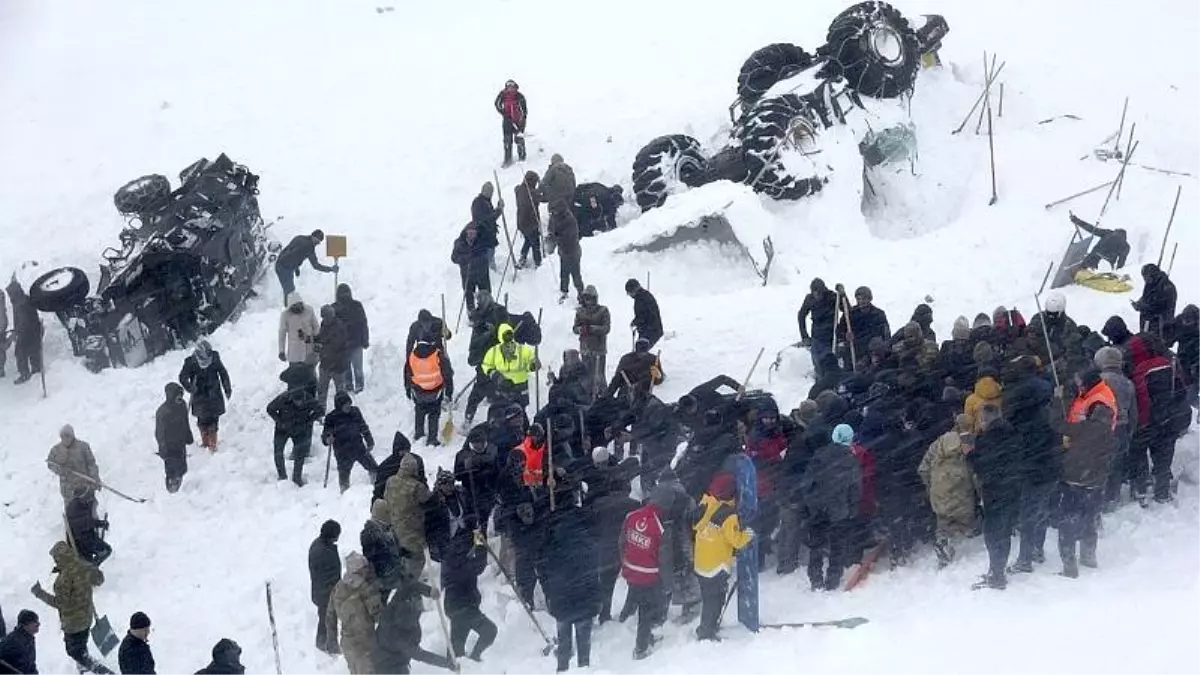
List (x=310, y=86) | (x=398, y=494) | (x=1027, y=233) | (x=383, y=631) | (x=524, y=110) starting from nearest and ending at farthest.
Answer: (x=383, y=631) → (x=398, y=494) → (x=1027, y=233) → (x=524, y=110) → (x=310, y=86)

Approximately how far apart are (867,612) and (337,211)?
1196 cm

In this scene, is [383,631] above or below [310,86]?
below

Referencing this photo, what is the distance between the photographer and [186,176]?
18297 millimetres

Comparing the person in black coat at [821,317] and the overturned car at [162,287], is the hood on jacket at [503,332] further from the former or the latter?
the overturned car at [162,287]

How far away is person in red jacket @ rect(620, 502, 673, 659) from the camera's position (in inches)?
382

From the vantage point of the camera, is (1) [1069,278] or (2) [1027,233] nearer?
(1) [1069,278]

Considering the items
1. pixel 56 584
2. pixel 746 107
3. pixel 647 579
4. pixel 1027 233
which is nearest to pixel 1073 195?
pixel 1027 233

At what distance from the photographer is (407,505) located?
1073cm

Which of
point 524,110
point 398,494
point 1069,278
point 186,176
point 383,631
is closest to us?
point 383,631

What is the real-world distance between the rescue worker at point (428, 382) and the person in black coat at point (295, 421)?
3.36ft

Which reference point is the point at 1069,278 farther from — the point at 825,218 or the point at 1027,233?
the point at 825,218

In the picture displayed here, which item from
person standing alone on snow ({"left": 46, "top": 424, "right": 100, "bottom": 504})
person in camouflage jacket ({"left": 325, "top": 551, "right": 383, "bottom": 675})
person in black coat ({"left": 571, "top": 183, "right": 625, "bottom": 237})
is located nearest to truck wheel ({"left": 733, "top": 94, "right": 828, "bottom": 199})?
person in black coat ({"left": 571, "top": 183, "right": 625, "bottom": 237})

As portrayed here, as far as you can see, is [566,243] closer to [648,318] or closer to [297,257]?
[648,318]

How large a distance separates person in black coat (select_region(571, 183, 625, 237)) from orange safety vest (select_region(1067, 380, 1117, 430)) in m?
8.49
